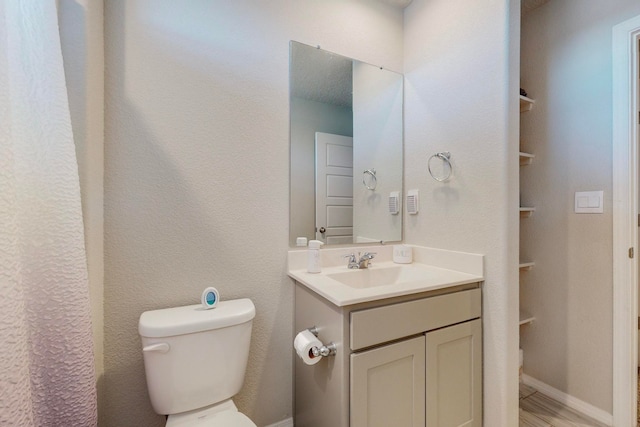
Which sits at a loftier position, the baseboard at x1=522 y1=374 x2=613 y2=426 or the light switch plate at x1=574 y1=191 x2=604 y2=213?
the light switch plate at x1=574 y1=191 x2=604 y2=213

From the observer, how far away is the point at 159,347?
101 centimetres

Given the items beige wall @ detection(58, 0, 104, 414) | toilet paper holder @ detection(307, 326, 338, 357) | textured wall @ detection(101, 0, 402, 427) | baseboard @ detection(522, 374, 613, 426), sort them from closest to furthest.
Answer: beige wall @ detection(58, 0, 104, 414), toilet paper holder @ detection(307, 326, 338, 357), textured wall @ detection(101, 0, 402, 427), baseboard @ detection(522, 374, 613, 426)

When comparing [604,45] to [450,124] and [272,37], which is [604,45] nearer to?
[450,124]

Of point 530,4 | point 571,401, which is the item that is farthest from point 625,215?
point 530,4

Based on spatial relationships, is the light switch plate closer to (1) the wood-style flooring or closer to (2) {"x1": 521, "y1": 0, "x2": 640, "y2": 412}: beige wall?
(2) {"x1": 521, "y1": 0, "x2": 640, "y2": 412}: beige wall

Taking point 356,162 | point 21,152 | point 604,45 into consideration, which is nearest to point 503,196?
point 356,162

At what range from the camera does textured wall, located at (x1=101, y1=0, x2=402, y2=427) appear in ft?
3.80

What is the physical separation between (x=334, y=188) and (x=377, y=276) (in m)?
0.55

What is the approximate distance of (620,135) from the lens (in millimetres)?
1396

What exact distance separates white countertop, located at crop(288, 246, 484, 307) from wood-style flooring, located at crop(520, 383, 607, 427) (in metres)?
0.95

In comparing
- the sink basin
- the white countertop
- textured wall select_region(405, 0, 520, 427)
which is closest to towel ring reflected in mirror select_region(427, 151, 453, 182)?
textured wall select_region(405, 0, 520, 427)

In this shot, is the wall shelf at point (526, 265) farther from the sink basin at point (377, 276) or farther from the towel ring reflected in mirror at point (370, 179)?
the towel ring reflected in mirror at point (370, 179)

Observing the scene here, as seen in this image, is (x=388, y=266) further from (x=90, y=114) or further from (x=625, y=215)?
(x=90, y=114)

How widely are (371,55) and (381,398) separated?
5.89 feet
